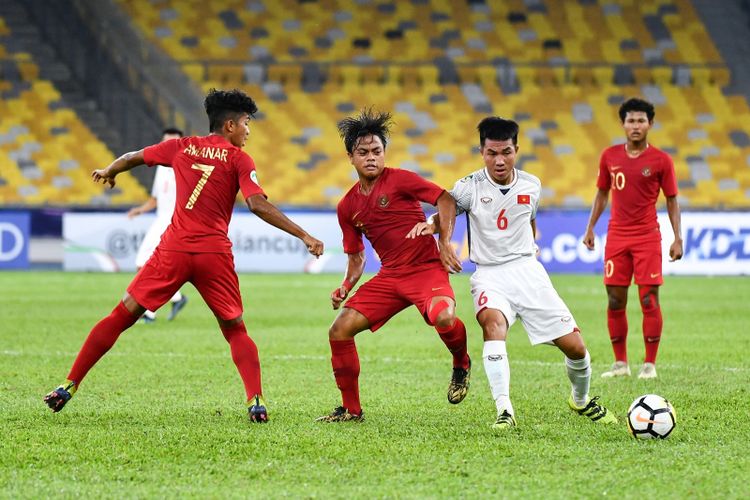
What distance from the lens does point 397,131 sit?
95.6 ft

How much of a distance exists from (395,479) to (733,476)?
58.6 inches

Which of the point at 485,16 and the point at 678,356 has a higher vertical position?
the point at 485,16

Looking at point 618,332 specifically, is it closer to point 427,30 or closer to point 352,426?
point 352,426

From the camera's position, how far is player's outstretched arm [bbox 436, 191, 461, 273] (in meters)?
6.70

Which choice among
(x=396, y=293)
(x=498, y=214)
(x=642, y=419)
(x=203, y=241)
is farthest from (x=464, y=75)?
(x=642, y=419)

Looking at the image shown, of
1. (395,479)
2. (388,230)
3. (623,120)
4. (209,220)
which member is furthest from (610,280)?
(395,479)

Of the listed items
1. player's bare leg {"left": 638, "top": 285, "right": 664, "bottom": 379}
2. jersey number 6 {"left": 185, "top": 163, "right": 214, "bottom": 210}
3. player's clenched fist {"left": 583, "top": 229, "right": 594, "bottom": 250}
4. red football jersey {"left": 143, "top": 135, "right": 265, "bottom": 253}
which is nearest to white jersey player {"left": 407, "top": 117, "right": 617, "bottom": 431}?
red football jersey {"left": 143, "top": 135, "right": 265, "bottom": 253}

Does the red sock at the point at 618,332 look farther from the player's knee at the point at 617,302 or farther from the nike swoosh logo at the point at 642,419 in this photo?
the nike swoosh logo at the point at 642,419

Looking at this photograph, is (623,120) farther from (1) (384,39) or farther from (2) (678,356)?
(1) (384,39)

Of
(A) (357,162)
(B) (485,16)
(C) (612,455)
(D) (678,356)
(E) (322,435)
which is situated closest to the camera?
(C) (612,455)

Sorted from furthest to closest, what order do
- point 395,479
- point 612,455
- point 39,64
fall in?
point 39,64
point 612,455
point 395,479

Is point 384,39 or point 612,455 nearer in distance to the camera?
point 612,455

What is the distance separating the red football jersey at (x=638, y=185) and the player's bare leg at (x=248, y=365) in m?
3.64

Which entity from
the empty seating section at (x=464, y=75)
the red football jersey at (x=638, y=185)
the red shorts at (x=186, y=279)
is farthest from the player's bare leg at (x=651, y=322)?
the empty seating section at (x=464, y=75)
